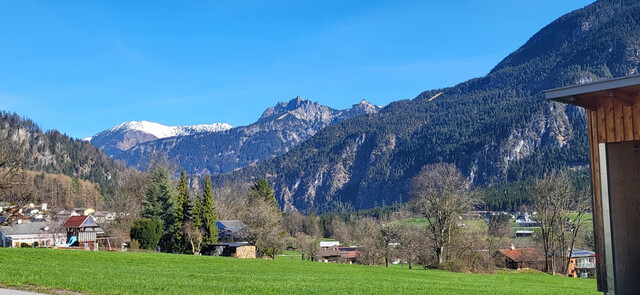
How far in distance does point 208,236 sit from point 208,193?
5.27 meters

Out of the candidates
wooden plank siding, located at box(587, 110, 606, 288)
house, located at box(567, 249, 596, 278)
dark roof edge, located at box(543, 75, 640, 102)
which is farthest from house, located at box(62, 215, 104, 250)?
dark roof edge, located at box(543, 75, 640, 102)

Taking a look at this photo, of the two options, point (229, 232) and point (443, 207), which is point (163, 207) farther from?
point (443, 207)

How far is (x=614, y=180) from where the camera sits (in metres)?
11.9

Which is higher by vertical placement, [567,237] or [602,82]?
[602,82]

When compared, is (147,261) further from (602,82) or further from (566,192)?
(566,192)

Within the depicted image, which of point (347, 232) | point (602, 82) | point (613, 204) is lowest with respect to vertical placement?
point (347, 232)

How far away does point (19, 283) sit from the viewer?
1482 cm

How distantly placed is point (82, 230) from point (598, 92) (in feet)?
214

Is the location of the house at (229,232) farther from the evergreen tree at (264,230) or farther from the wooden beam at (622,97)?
the wooden beam at (622,97)

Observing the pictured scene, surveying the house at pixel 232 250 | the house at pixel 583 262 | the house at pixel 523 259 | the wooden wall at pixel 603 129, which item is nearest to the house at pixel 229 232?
the house at pixel 232 250


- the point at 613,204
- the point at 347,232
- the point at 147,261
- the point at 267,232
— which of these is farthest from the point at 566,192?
the point at 347,232

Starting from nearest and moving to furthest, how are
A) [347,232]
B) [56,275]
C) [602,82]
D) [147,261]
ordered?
[602,82] < [56,275] < [147,261] < [347,232]

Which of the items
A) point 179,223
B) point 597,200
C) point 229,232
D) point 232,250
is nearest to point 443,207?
point 232,250

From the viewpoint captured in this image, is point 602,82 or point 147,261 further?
point 147,261
